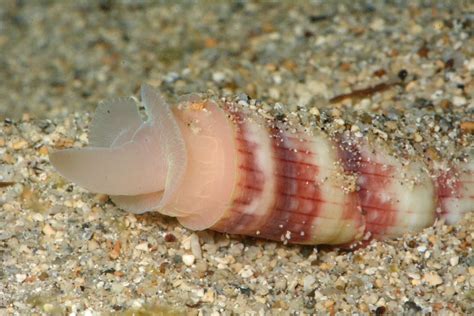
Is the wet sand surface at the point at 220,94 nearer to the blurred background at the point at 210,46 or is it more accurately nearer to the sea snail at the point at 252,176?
the blurred background at the point at 210,46

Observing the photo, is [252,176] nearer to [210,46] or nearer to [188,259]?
[188,259]

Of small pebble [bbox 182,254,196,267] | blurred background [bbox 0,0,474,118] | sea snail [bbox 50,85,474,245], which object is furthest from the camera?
blurred background [bbox 0,0,474,118]

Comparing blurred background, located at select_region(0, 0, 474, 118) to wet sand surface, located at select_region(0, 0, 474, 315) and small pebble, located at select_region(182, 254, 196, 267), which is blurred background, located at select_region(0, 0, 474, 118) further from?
small pebble, located at select_region(182, 254, 196, 267)

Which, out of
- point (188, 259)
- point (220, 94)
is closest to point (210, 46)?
point (220, 94)

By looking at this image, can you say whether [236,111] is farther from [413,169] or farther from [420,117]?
[420,117]

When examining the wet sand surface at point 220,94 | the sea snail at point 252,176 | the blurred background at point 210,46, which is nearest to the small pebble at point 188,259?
the wet sand surface at point 220,94

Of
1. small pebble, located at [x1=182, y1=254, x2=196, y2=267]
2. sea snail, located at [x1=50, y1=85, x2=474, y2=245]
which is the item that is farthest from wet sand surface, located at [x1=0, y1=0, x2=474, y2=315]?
sea snail, located at [x1=50, y1=85, x2=474, y2=245]

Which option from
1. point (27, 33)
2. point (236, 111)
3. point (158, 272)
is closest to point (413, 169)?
point (236, 111)

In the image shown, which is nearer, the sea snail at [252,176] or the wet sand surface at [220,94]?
the sea snail at [252,176]
